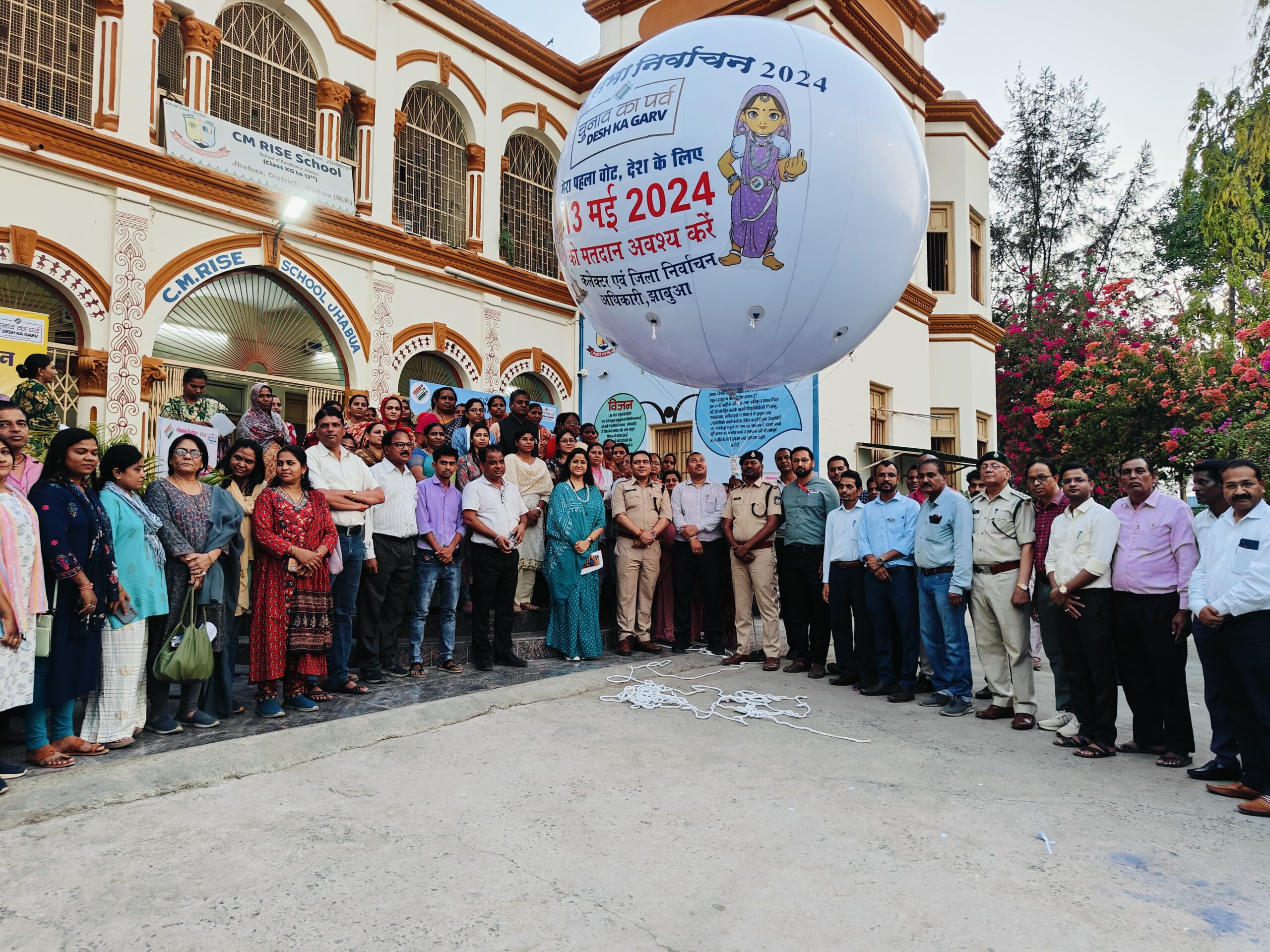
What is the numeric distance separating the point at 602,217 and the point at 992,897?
2964 mm

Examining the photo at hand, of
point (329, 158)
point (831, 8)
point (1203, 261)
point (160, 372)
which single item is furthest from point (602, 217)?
point (1203, 261)

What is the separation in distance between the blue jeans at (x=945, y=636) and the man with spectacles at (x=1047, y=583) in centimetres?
44

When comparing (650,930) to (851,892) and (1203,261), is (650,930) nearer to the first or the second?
(851,892)

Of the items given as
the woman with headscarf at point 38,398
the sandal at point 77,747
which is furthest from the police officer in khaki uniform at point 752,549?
the woman with headscarf at point 38,398

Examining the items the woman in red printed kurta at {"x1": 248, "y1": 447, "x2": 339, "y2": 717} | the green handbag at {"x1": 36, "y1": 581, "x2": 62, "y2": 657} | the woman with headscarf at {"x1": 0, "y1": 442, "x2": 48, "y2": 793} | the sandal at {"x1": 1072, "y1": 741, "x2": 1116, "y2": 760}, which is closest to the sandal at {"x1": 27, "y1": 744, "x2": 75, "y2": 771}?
the woman with headscarf at {"x1": 0, "y1": 442, "x2": 48, "y2": 793}

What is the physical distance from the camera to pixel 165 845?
9.24 ft

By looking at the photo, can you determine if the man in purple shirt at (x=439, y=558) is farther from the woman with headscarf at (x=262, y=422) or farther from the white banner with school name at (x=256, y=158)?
the white banner with school name at (x=256, y=158)

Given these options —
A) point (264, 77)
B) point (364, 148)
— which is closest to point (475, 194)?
point (364, 148)

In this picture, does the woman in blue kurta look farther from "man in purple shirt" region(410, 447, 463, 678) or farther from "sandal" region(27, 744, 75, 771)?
"man in purple shirt" region(410, 447, 463, 678)

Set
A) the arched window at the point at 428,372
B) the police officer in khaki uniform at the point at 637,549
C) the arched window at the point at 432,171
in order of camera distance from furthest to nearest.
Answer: the arched window at the point at 432,171
the arched window at the point at 428,372
the police officer in khaki uniform at the point at 637,549

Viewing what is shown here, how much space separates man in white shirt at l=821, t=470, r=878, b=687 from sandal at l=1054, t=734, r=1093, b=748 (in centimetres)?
149

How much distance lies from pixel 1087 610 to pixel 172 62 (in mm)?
9900

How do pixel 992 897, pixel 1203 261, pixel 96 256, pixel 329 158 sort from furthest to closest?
1. pixel 1203 261
2. pixel 329 158
3. pixel 96 256
4. pixel 992 897

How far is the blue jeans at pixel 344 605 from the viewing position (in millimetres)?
5082
